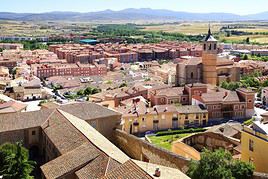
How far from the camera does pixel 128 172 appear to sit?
13680 millimetres

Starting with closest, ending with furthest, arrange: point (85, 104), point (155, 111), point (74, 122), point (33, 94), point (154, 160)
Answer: point (154, 160) → point (74, 122) → point (85, 104) → point (155, 111) → point (33, 94)

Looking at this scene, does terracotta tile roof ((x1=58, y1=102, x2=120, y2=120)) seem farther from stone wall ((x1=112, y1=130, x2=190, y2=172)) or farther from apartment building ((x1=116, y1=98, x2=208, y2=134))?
apartment building ((x1=116, y1=98, x2=208, y2=134))

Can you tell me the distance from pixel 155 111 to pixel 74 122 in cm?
1408

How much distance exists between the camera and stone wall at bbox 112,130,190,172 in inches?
691

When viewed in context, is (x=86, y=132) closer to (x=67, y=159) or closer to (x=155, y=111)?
(x=67, y=159)

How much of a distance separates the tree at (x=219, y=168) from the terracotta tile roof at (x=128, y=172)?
2.43 metres

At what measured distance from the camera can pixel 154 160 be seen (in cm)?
1905

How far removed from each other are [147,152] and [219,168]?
603 centimetres

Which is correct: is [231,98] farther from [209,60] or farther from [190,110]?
[209,60]

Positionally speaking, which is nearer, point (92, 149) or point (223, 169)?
point (223, 169)

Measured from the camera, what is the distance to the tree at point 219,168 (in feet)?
46.5

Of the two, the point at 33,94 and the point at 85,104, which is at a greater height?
the point at 85,104

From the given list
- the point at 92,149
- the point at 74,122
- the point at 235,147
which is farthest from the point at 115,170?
the point at 235,147

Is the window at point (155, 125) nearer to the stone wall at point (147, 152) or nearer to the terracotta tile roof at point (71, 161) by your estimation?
the stone wall at point (147, 152)
